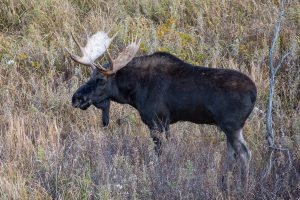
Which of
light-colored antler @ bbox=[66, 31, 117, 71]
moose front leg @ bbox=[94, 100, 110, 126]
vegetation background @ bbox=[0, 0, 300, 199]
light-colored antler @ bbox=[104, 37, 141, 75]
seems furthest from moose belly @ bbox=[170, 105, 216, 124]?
light-colored antler @ bbox=[66, 31, 117, 71]

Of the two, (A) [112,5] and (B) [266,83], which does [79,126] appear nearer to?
(B) [266,83]

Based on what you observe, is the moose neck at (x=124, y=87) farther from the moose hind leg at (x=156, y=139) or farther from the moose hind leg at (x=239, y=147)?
the moose hind leg at (x=239, y=147)

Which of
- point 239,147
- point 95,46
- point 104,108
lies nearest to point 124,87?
point 104,108

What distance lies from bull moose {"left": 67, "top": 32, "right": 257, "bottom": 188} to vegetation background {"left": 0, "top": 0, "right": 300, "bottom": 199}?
31 centimetres

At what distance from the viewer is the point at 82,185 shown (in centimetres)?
725

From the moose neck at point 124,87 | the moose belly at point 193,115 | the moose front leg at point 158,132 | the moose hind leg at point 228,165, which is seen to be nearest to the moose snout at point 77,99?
the moose neck at point 124,87

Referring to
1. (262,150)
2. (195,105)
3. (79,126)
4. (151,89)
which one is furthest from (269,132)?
(79,126)

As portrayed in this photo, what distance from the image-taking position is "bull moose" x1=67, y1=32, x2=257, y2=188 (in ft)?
25.9

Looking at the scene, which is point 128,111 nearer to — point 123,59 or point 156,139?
point 123,59

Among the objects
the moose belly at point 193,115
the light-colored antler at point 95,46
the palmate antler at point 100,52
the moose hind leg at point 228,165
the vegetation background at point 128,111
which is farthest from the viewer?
the light-colored antler at point 95,46

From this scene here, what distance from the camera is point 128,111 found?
10094 millimetres

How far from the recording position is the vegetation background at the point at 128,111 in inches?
288

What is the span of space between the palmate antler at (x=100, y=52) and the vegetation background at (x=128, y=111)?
86cm

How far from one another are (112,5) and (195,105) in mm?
5156
